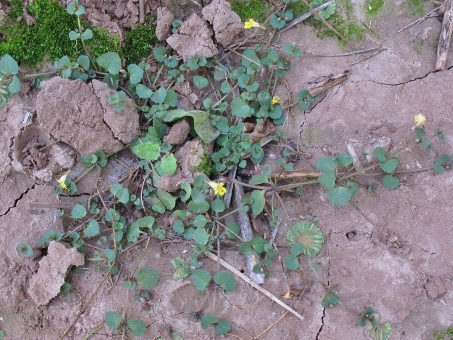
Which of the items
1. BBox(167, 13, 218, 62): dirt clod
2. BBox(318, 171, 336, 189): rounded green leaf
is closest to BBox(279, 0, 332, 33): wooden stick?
BBox(167, 13, 218, 62): dirt clod

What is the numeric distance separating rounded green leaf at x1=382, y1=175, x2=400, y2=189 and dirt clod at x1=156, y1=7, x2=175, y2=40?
93.4 inches

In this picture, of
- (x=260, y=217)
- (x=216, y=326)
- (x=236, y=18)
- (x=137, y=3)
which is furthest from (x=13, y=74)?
(x=216, y=326)

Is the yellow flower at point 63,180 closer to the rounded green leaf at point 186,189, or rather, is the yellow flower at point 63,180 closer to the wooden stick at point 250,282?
the rounded green leaf at point 186,189

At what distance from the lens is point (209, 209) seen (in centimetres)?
426

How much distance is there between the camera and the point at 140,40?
175 inches

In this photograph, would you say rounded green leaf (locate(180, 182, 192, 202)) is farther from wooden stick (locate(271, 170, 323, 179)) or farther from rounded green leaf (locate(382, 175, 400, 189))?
rounded green leaf (locate(382, 175, 400, 189))

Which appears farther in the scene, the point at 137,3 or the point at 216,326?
the point at 137,3

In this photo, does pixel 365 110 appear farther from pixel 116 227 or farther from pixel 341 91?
pixel 116 227

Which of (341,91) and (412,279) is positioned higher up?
(341,91)

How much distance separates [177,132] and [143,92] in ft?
1.56

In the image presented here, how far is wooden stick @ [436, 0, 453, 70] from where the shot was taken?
430cm

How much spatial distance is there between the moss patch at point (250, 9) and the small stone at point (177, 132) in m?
1.19

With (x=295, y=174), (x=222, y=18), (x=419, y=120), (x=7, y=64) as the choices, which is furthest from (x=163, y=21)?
(x=419, y=120)

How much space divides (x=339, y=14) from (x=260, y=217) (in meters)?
2.03
